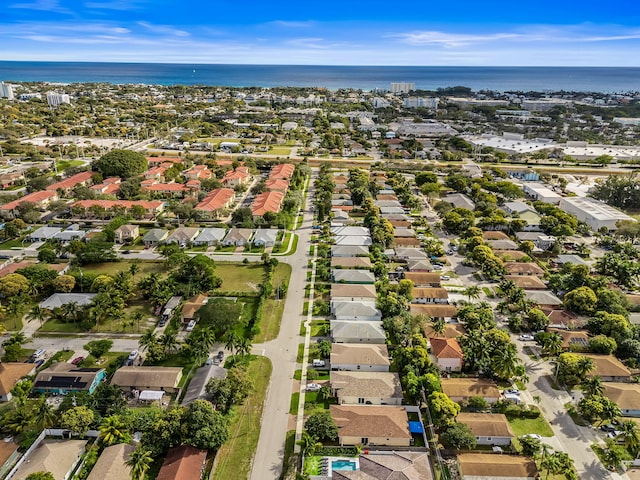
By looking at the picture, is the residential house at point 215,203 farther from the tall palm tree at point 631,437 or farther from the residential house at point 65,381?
the tall palm tree at point 631,437

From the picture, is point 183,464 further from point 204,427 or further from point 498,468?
point 498,468

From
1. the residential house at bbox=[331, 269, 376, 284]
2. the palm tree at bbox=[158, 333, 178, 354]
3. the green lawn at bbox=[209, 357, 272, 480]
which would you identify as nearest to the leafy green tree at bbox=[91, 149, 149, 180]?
the residential house at bbox=[331, 269, 376, 284]

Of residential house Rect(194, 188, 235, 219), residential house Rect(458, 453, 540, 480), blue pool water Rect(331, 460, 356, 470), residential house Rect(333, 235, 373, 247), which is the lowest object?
blue pool water Rect(331, 460, 356, 470)

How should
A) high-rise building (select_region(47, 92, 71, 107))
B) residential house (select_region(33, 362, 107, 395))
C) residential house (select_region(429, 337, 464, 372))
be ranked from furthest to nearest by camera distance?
high-rise building (select_region(47, 92, 71, 107)) < residential house (select_region(429, 337, 464, 372)) < residential house (select_region(33, 362, 107, 395))

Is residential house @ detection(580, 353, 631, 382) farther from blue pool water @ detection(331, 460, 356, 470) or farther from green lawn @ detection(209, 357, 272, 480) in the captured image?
green lawn @ detection(209, 357, 272, 480)

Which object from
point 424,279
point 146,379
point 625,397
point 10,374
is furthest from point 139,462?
point 424,279

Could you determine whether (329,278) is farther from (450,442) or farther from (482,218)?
(482,218)

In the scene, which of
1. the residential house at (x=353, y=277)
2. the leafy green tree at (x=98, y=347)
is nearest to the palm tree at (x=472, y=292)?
the residential house at (x=353, y=277)

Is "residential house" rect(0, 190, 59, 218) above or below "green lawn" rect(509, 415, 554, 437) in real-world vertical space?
above
